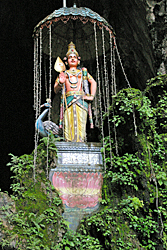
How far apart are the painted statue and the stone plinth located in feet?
2.01

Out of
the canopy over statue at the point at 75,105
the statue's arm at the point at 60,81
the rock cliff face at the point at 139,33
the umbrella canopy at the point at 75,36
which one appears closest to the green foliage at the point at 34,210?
the canopy over statue at the point at 75,105

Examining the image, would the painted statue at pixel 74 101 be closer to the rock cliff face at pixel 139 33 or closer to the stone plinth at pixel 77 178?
the stone plinth at pixel 77 178

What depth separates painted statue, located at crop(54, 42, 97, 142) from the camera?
8.16m

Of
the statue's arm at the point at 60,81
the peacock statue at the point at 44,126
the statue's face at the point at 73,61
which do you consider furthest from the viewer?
the statue's face at the point at 73,61

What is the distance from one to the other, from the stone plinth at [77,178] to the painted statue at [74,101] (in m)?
0.61

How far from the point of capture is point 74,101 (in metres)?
8.29

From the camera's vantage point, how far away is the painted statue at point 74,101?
8.16 meters

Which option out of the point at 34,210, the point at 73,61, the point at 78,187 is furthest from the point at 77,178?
the point at 73,61

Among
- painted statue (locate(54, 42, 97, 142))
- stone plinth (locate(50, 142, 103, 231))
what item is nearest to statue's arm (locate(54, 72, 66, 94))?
painted statue (locate(54, 42, 97, 142))

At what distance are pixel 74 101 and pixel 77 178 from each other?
2.07 m

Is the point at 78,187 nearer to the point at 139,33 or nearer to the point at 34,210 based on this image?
the point at 34,210

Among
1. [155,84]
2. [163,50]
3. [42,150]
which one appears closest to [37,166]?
[42,150]

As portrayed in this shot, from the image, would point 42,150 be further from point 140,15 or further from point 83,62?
point 140,15

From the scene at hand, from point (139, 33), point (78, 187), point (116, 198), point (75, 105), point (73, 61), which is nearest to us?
point (116, 198)
